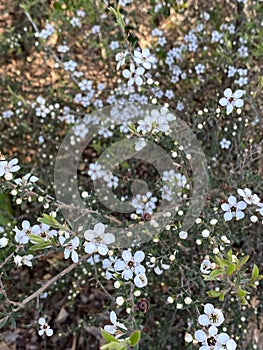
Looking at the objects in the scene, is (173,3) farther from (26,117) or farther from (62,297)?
(62,297)

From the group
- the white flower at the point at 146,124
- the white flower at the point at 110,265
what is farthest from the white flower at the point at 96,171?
the white flower at the point at 110,265

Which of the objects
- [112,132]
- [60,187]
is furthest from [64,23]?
[60,187]

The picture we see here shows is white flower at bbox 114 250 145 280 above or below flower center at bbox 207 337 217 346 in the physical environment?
above

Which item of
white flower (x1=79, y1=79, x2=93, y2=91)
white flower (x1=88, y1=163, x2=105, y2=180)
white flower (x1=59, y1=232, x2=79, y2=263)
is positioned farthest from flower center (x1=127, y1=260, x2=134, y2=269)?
white flower (x1=79, y1=79, x2=93, y2=91)

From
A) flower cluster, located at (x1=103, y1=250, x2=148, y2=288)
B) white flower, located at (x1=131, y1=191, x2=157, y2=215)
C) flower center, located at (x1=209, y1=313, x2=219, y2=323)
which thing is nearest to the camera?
flower center, located at (x1=209, y1=313, x2=219, y2=323)

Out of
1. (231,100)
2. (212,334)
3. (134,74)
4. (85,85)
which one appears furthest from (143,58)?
(212,334)

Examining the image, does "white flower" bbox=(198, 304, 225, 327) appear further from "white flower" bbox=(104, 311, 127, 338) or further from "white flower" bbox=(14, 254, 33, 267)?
"white flower" bbox=(14, 254, 33, 267)

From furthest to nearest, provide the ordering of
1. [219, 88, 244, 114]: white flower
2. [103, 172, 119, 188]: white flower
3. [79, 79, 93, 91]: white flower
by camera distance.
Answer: [79, 79, 93, 91]: white flower → [103, 172, 119, 188]: white flower → [219, 88, 244, 114]: white flower
